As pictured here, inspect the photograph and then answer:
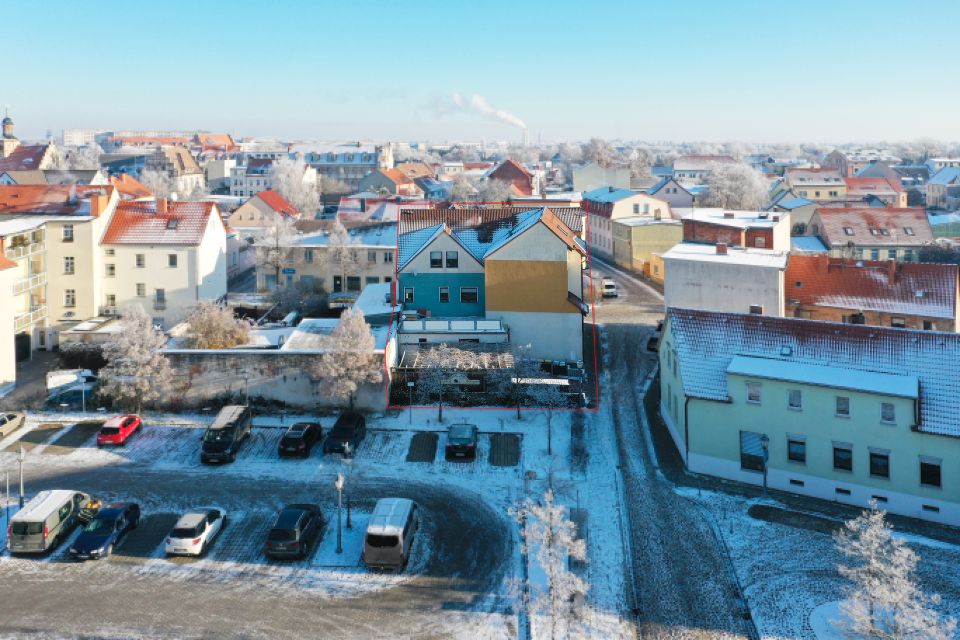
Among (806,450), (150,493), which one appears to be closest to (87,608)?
(150,493)

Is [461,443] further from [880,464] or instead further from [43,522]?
[880,464]

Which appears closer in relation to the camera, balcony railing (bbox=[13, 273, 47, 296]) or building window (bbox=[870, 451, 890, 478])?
building window (bbox=[870, 451, 890, 478])

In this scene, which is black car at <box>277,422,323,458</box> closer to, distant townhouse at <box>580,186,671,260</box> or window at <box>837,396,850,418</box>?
window at <box>837,396,850,418</box>

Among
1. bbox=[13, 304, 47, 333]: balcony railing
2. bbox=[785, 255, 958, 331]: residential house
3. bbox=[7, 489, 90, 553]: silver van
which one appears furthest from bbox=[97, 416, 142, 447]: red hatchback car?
bbox=[785, 255, 958, 331]: residential house

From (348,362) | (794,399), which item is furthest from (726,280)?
(348,362)

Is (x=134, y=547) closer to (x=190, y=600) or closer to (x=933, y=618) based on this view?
(x=190, y=600)
